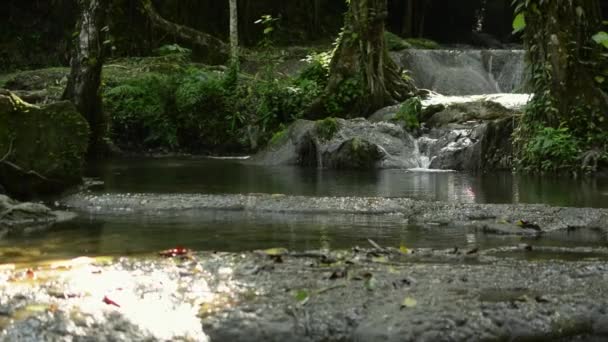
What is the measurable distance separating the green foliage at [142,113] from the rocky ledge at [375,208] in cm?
737

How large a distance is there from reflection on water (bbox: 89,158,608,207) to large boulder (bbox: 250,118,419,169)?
0.59 meters

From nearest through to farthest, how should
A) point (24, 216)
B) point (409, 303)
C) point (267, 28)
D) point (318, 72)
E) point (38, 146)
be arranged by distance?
point (409, 303) → point (24, 216) → point (38, 146) → point (267, 28) → point (318, 72)

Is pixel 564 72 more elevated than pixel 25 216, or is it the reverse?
pixel 564 72

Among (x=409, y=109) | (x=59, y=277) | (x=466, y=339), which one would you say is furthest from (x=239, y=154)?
(x=466, y=339)

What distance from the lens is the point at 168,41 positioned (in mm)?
21078

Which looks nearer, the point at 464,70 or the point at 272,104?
the point at 272,104

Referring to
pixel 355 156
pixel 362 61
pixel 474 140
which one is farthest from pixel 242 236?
pixel 362 61

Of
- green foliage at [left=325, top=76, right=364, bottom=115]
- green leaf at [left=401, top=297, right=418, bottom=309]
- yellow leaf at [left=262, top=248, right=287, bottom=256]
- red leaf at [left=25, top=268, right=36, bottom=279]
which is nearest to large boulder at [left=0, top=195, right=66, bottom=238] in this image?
red leaf at [left=25, top=268, right=36, bottom=279]

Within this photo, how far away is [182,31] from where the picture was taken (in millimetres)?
19484

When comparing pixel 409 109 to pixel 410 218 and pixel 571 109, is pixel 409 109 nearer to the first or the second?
pixel 571 109

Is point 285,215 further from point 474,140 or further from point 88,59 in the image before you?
point 474,140

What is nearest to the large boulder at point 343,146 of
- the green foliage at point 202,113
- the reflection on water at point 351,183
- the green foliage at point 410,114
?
the green foliage at point 410,114

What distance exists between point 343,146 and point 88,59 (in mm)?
3814

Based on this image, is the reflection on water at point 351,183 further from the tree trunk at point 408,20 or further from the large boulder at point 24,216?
the tree trunk at point 408,20
